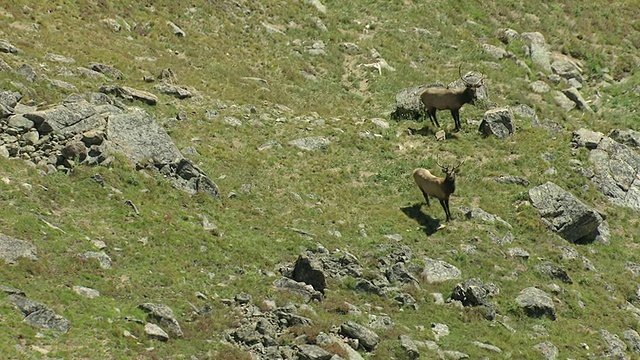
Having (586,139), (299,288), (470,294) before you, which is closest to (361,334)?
(299,288)

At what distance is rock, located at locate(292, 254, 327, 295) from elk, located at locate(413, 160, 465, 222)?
742cm

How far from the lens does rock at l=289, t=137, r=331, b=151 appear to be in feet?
97.2

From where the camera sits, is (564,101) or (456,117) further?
(564,101)

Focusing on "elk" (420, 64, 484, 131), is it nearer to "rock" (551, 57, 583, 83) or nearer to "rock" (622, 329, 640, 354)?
"rock" (622, 329, 640, 354)

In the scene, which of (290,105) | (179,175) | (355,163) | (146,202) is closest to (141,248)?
(146,202)

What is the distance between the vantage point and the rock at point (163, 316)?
1580 centimetres

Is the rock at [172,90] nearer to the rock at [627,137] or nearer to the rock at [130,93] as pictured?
the rock at [130,93]

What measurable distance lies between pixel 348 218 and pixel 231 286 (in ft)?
23.7

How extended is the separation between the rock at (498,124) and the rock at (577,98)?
9911mm

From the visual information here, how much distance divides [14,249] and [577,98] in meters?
Answer: 34.1

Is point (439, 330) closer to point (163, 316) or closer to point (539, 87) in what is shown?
point (163, 316)

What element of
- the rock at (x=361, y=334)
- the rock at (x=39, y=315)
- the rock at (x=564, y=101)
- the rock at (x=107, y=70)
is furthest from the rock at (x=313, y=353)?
the rock at (x=564, y=101)

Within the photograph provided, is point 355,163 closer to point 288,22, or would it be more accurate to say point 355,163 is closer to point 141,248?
point 141,248

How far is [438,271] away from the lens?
21.9 m
